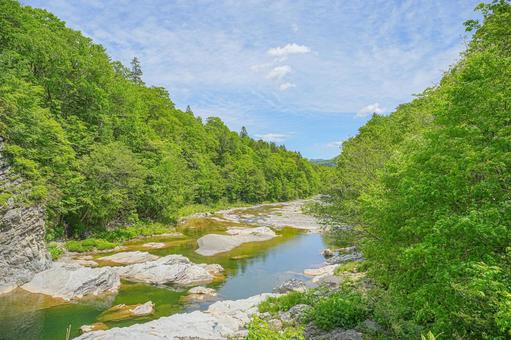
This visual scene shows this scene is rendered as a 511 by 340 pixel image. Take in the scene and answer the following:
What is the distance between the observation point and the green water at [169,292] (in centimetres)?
1775

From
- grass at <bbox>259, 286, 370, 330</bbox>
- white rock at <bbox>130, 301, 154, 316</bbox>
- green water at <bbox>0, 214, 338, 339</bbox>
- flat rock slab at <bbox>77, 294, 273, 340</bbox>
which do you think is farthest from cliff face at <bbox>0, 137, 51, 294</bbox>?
grass at <bbox>259, 286, 370, 330</bbox>

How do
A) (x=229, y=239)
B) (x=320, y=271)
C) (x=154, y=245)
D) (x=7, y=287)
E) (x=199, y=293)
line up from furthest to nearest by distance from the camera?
(x=229, y=239)
(x=154, y=245)
(x=320, y=271)
(x=199, y=293)
(x=7, y=287)

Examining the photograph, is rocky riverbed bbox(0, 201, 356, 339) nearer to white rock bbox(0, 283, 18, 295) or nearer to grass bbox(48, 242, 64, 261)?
white rock bbox(0, 283, 18, 295)

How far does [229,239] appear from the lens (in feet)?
128

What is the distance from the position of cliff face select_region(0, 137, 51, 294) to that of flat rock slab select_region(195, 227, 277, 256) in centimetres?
1414

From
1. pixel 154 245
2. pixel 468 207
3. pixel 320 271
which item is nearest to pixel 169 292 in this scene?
pixel 320 271

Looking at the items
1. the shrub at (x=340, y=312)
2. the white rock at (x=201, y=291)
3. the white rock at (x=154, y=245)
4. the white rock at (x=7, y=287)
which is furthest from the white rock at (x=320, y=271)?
the white rock at (x=7, y=287)

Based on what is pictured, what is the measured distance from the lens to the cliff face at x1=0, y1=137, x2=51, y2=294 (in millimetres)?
Answer: 22812

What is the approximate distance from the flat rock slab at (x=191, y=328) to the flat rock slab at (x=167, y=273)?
7.47 m

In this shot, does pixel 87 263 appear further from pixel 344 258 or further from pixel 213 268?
pixel 344 258

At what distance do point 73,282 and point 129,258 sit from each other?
8.29m

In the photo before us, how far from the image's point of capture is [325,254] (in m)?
35.1

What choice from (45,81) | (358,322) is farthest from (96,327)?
(45,81)

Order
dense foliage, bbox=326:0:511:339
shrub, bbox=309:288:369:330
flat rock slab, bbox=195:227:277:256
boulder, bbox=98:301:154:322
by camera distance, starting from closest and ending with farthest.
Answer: dense foliage, bbox=326:0:511:339 < shrub, bbox=309:288:369:330 < boulder, bbox=98:301:154:322 < flat rock slab, bbox=195:227:277:256
